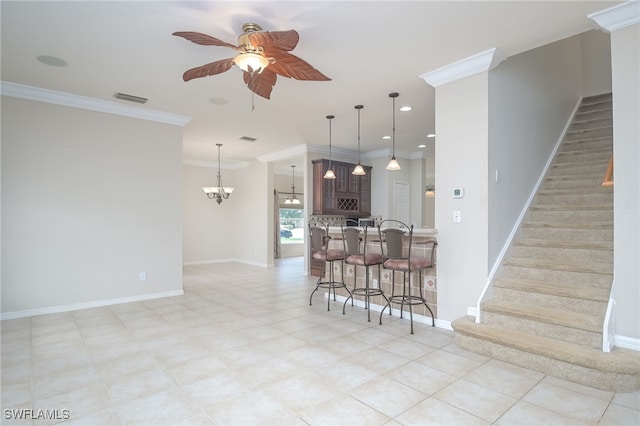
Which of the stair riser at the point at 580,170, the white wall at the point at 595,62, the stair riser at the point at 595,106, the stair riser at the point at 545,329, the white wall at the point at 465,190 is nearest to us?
the stair riser at the point at 545,329

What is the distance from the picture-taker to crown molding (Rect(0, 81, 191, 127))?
161 inches

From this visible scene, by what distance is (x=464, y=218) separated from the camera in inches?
140

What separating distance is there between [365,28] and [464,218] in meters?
2.10

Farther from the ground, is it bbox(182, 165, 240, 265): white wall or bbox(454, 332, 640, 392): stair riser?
bbox(182, 165, 240, 265): white wall

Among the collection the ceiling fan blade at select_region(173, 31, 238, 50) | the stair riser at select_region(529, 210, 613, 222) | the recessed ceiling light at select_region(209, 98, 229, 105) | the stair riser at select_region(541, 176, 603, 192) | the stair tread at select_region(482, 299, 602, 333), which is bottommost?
the stair tread at select_region(482, 299, 602, 333)

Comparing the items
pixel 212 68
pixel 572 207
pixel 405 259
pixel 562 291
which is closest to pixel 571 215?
pixel 572 207

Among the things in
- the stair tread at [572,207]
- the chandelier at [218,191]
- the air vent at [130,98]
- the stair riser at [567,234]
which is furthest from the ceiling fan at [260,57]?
the chandelier at [218,191]

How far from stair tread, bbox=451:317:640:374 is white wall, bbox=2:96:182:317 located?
4372 mm

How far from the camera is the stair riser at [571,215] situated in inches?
148

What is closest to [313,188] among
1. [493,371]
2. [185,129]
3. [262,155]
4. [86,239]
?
[262,155]

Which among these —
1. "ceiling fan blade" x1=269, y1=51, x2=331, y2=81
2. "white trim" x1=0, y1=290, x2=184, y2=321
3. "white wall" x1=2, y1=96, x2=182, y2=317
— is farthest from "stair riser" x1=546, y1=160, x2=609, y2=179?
"white trim" x1=0, y1=290, x2=184, y2=321

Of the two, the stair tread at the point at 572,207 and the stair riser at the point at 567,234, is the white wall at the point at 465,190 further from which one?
the stair tread at the point at 572,207

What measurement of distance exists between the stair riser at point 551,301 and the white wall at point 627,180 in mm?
243

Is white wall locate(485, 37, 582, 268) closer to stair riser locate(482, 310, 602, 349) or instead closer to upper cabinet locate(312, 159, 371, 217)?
stair riser locate(482, 310, 602, 349)
